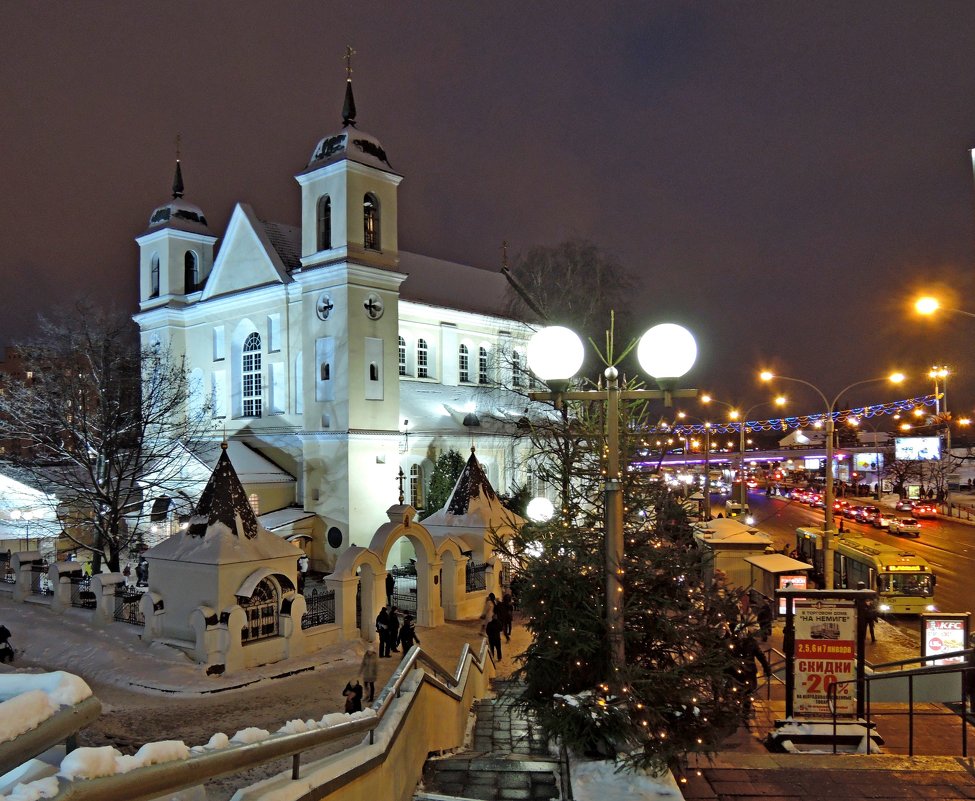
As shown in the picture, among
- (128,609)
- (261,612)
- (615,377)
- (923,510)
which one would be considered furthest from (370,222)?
(923,510)

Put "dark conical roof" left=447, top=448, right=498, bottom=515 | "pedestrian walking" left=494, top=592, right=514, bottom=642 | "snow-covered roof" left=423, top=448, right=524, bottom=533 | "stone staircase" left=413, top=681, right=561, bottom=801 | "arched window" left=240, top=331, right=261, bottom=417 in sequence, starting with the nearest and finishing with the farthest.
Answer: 1. "stone staircase" left=413, top=681, right=561, bottom=801
2. "pedestrian walking" left=494, top=592, right=514, bottom=642
3. "snow-covered roof" left=423, top=448, right=524, bottom=533
4. "dark conical roof" left=447, top=448, right=498, bottom=515
5. "arched window" left=240, top=331, right=261, bottom=417

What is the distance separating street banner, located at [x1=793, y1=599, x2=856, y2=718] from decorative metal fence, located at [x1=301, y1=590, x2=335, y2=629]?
11.4 metres

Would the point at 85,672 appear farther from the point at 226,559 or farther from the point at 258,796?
the point at 258,796

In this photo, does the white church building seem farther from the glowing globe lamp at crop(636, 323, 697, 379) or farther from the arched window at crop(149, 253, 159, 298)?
the glowing globe lamp at crop(636, 323, 697, 379)

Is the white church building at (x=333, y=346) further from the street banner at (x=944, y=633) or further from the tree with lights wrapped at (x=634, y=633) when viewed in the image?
the tree with lights wrapped at (x=634, y=633)

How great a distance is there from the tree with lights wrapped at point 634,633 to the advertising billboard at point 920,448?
60156 mm

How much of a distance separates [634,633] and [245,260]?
3526 centimetres

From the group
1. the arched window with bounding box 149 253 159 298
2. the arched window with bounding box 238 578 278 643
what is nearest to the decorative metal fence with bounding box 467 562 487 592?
the arched window with bounding box 238 578 278 643

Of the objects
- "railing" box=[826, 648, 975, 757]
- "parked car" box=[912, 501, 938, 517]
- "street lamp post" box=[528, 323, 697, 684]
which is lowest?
"parked car" box=[912, 501, 938, 517]

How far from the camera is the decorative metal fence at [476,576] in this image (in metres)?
23.6

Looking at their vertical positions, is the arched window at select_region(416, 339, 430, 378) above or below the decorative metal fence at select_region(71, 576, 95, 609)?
above

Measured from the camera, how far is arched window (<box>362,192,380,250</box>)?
1318 inches

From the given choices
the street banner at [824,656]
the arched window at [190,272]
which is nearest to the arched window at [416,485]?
the arched window at [190,272]

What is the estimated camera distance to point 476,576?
2380 centimetres
